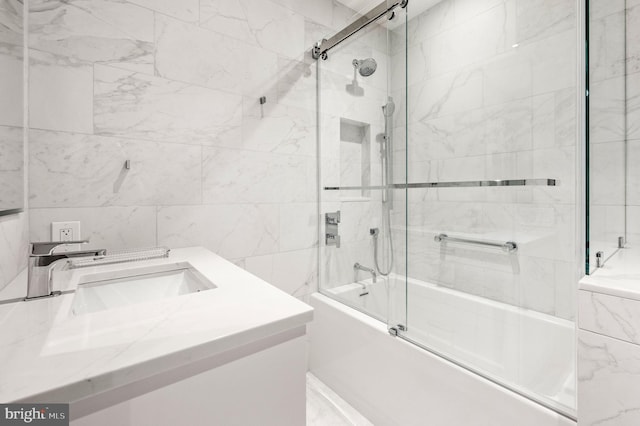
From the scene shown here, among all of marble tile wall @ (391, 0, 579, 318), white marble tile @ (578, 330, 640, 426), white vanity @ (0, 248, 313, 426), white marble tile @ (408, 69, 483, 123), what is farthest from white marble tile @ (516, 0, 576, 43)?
white vanity @ (0, 248, 313, 426)

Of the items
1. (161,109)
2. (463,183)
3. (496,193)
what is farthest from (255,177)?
(496,193)

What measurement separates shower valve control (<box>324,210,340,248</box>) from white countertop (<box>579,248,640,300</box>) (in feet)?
4.23

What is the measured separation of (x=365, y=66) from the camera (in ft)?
5.82

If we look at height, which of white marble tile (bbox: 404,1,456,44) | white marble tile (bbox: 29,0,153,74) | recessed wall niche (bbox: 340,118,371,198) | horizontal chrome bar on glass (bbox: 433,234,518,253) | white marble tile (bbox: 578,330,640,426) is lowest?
white marble tile (bbox: 578,330,640,426)

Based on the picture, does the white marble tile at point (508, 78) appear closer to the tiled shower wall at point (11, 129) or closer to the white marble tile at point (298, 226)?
the white marble tile at point (298, 226)

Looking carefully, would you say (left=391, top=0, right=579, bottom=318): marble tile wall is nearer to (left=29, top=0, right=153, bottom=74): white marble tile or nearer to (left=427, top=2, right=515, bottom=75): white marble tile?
(left=427, top=2, right=515, bottom=75): white marble tile

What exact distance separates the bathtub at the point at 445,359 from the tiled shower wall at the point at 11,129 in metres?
1.41

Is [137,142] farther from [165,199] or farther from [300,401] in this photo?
[300,401]

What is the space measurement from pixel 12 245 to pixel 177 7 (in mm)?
1252

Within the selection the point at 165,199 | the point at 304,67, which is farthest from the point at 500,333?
the point at 304,67

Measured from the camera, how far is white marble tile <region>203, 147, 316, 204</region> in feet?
5.14

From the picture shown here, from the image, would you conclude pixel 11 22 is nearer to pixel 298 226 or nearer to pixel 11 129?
pixel 11 129

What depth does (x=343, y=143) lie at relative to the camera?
1.93 meters

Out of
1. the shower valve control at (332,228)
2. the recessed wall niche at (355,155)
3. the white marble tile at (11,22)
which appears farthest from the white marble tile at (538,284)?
the white marble tile at (11,22)
